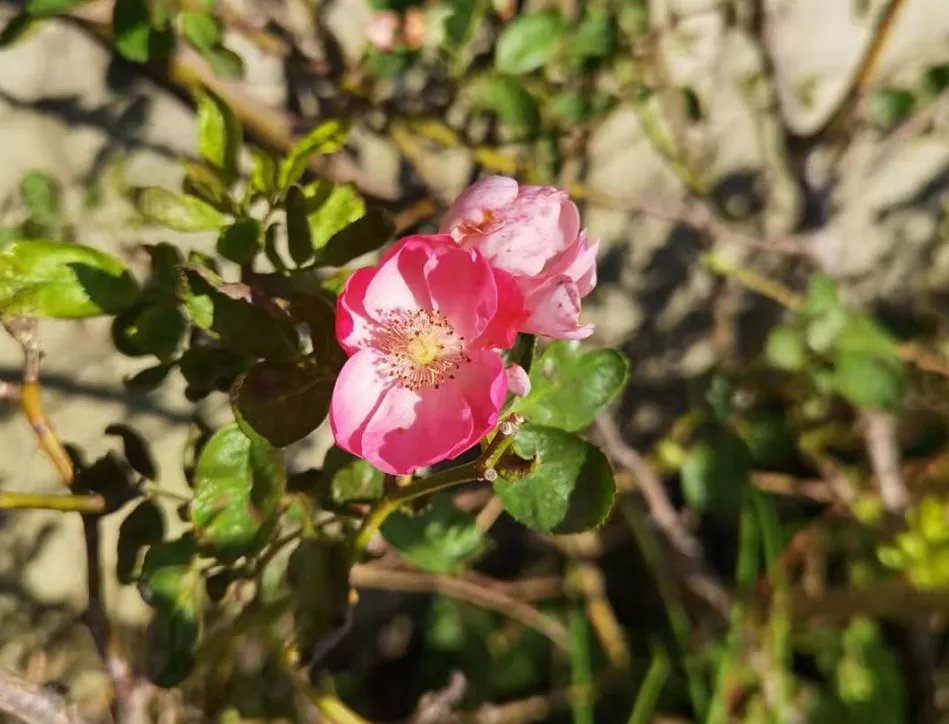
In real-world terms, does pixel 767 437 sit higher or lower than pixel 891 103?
lower

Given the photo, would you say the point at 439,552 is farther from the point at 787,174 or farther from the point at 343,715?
the point at 787,174

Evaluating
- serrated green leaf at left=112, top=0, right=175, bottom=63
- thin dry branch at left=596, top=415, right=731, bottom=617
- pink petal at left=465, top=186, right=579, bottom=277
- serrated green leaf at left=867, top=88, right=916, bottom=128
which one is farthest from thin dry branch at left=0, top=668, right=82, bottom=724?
serrated green leaf at left=867, top=88, right=916, bottom=128

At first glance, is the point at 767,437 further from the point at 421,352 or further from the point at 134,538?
the point at 134,538

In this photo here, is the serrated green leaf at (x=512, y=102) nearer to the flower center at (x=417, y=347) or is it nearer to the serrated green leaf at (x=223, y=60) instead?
the serrated green leaf at (x=223, y=60)

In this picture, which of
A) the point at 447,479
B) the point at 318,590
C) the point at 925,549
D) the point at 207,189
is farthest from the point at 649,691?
the point at 207,189

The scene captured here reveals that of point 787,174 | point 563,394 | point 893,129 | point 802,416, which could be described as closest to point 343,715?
point 563,394

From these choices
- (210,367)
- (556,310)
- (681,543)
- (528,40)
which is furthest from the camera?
(681,543)
